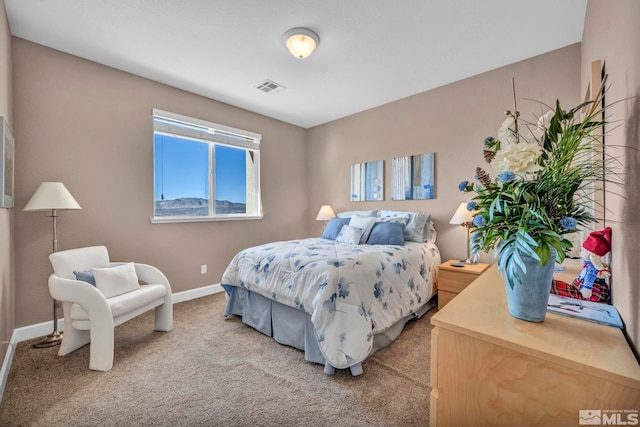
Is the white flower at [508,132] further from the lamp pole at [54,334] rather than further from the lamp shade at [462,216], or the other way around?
the lamp pole at [54,334]

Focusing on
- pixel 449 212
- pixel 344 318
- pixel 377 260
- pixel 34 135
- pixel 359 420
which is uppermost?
pixel 34 135

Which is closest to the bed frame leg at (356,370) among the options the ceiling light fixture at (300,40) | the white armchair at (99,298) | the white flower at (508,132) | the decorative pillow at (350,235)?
the decorative pillow at (350,235)

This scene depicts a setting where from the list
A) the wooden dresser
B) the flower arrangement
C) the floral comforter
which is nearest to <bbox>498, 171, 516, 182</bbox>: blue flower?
the flower arrangement

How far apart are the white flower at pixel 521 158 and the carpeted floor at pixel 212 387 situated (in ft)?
4.51

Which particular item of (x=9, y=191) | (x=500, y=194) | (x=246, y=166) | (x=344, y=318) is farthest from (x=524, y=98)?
(x=9, y=191)

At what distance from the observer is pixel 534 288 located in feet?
2.88

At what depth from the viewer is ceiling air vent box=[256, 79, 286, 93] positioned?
10.5 ft

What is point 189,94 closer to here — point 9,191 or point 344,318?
point 9,191

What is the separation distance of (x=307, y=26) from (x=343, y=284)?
209 cm

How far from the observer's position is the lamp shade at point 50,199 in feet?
6.99

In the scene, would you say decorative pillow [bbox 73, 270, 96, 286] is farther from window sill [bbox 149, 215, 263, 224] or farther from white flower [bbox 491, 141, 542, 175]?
white flower [bbox 491, 141, 542, 175]

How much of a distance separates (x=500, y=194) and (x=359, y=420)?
4.47 ft

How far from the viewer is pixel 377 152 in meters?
3.93

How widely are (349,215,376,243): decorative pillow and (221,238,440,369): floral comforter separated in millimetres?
359
